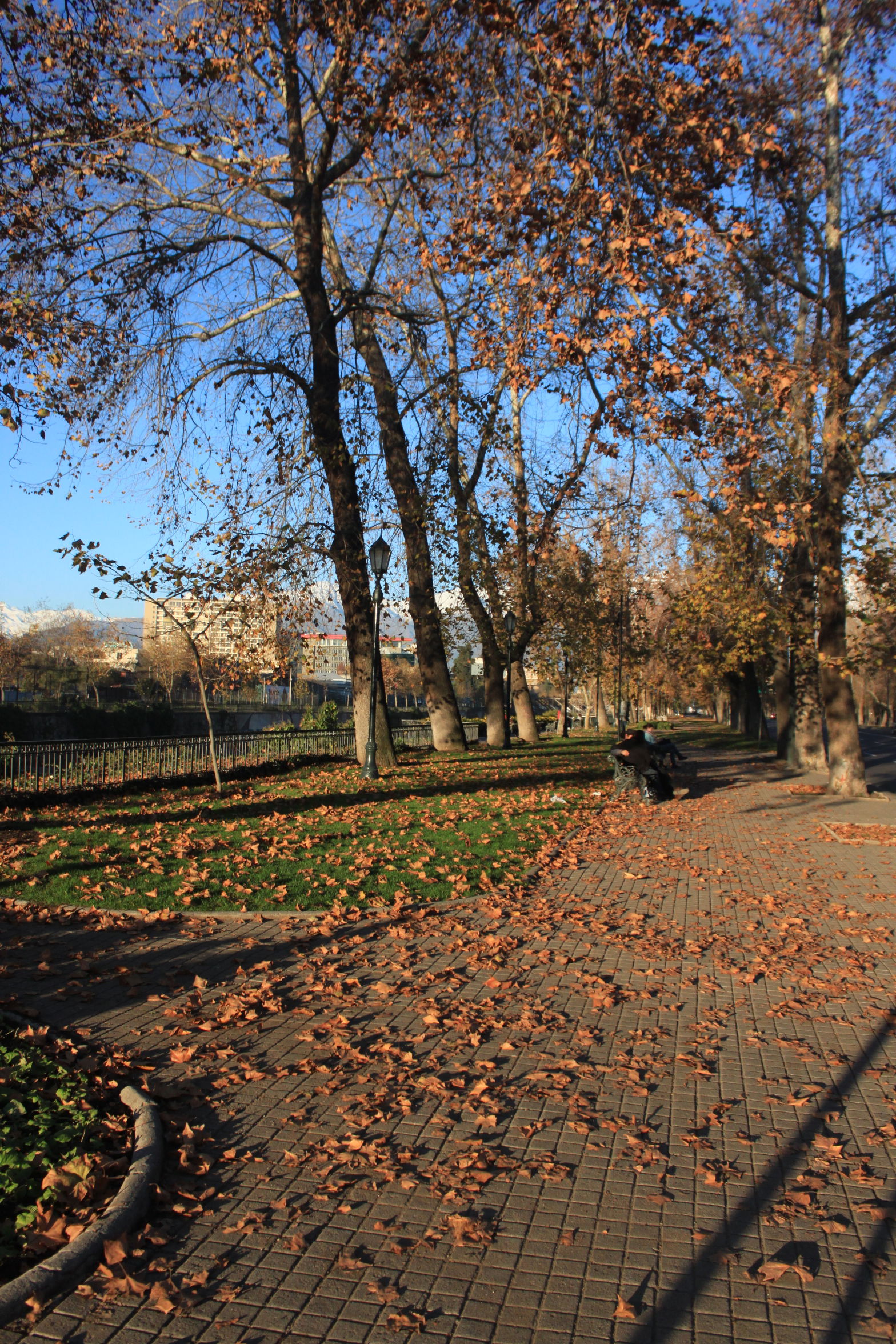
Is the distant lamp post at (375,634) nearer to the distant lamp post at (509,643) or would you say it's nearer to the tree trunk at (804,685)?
the tree trunk at (804,685)

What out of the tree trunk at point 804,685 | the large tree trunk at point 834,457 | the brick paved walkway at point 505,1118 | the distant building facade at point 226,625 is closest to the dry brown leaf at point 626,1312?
the brick paved walkway at point 505,1118

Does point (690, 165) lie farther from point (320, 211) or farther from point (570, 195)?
point (320, 211)

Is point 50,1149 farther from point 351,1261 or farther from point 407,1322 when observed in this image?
point 407,1322

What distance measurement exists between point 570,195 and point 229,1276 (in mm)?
9251

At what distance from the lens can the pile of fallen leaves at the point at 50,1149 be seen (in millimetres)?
3385

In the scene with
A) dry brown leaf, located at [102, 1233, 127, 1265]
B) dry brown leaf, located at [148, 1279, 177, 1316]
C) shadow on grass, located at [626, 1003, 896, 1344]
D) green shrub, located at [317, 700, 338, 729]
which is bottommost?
shadow on grass, located at [626, 1003, 896, 1344]

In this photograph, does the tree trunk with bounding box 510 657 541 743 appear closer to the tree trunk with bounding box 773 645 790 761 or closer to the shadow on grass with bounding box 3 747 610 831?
the tree trunk with bounding box 773 645 790 761

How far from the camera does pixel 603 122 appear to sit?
917cm

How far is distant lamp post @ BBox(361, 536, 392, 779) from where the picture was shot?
56.1 ft

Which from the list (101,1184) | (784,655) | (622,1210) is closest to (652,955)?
(622,1210)

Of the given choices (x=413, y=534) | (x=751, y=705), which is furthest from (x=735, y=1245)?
(x=751, y=705)

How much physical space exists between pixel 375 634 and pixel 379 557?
61.5 inches

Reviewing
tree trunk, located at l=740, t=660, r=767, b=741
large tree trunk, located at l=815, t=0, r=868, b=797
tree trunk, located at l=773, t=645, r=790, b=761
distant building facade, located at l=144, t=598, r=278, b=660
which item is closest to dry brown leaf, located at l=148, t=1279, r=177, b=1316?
→ distant building facade, located at l=144, t=598, r=278, b=660

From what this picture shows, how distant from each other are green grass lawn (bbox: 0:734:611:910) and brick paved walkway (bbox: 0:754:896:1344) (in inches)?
32.9
